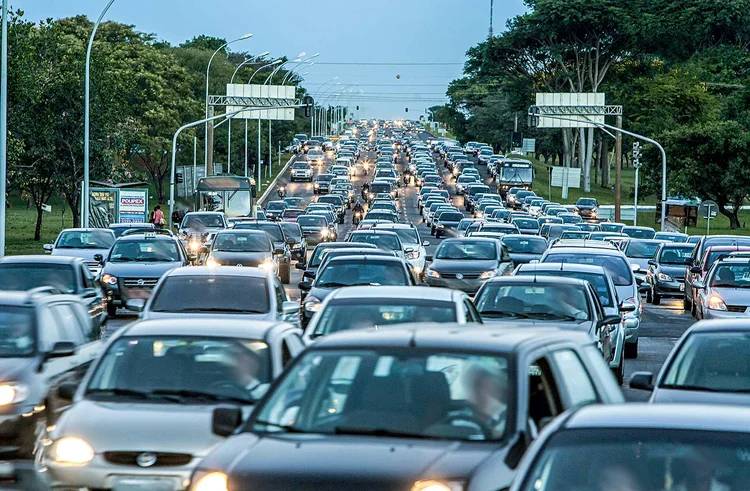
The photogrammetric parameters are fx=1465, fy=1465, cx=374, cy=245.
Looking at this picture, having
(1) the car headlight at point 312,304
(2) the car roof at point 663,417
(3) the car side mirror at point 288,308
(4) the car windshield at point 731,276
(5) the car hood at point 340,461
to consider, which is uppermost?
(2) the car roof at point 663,417

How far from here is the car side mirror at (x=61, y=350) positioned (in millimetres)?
12312

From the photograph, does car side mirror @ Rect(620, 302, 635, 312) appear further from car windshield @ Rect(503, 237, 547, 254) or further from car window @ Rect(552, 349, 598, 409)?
car windshield @ Rect(503, 237, 547, 254)

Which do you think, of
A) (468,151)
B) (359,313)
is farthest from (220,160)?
(359,313)

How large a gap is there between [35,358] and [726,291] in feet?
54.0

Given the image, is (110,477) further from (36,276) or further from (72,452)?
(36,276)

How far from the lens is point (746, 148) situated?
86562 millimetres

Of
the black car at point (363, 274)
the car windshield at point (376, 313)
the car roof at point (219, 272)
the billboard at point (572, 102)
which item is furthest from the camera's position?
the billboard at point (572, 102)

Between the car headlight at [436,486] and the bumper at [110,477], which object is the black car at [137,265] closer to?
the bumper at [110,477]

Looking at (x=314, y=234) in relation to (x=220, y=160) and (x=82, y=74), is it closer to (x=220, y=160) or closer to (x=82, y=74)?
(x=82, y=74)

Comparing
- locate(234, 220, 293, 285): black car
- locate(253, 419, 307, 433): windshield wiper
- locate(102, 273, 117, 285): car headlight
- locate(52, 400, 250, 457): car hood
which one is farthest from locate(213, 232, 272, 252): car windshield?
locate(253, 419, 307, 433): windshield wiper

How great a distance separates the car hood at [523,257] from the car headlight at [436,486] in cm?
3117

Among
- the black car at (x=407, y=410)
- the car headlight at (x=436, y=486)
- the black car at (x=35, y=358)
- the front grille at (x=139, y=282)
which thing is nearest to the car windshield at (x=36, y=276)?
the black car at (x=35, y=358)

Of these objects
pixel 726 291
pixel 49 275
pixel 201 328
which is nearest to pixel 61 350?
pixel 201 328

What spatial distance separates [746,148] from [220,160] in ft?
164
